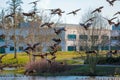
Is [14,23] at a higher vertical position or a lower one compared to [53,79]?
higher

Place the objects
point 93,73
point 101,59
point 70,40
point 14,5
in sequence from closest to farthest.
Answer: point 93,73 → point 101,59 → point 14,5 → point 70,40

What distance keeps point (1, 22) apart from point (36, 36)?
743cm

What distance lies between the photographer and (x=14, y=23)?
7150 centimetres

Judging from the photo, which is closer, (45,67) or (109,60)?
(45,67)

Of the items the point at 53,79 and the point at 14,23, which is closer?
the point at 53,79

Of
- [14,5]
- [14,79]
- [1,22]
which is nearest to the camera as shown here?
[14,79]

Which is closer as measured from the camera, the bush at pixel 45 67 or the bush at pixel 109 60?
the bush at pixel 45 67

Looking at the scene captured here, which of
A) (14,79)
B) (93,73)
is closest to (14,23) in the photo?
(93,73)

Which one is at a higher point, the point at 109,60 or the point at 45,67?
the point at 109,60

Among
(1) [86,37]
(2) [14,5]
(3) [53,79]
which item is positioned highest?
(2) [14,5]

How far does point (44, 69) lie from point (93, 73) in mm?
5633

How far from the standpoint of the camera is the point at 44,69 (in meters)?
43.2

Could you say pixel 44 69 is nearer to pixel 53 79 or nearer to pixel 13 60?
pixel 53 79

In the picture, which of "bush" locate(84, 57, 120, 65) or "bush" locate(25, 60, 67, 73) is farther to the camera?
"bush" locate(84, 57, 120, 65)
